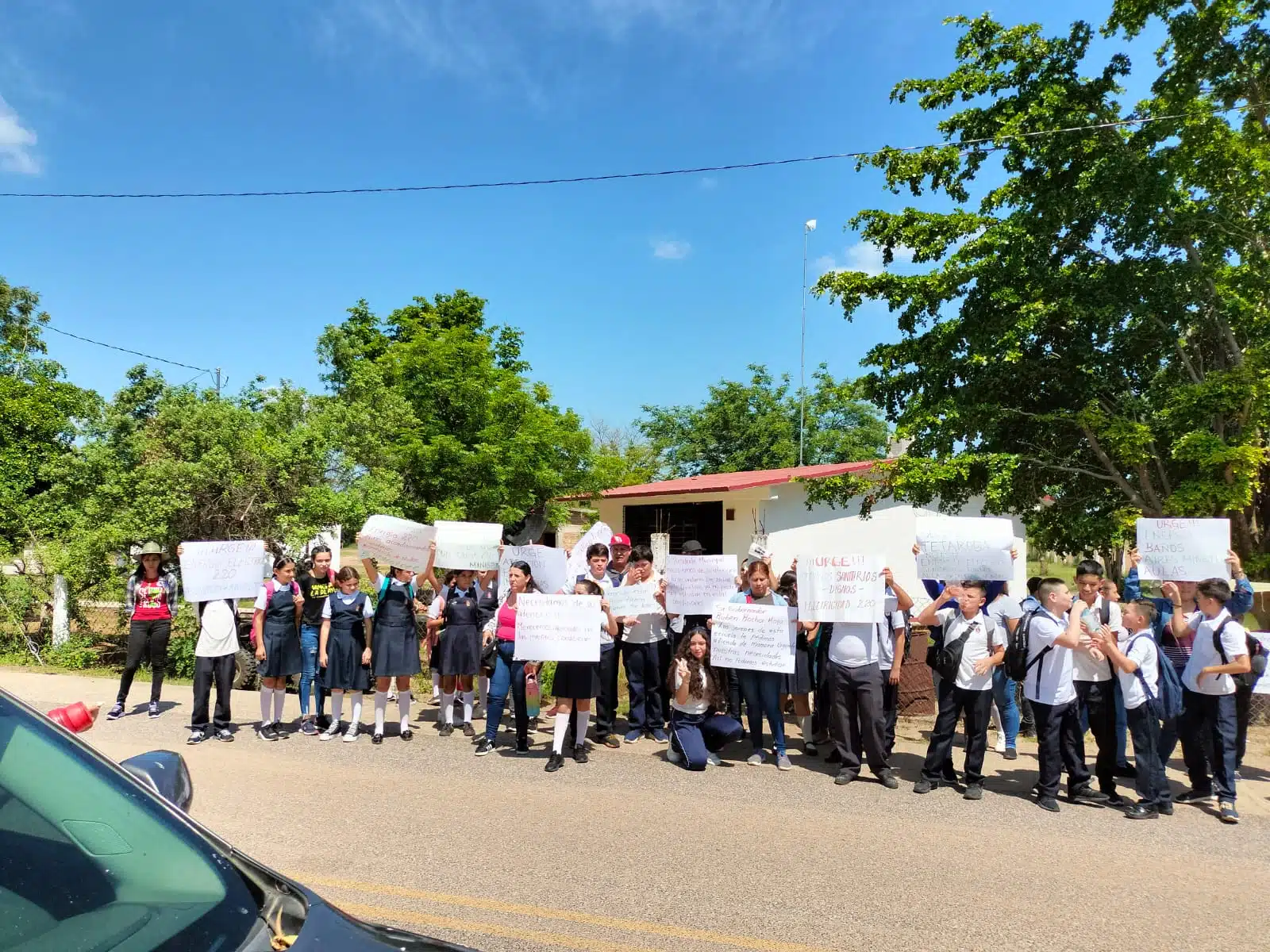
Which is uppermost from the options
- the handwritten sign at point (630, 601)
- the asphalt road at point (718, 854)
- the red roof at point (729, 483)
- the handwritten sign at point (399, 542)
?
the red roof at point (729, 483)

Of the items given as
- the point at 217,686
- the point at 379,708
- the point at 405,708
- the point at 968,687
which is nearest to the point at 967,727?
the point at 968,687

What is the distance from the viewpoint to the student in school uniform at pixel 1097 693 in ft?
22.2

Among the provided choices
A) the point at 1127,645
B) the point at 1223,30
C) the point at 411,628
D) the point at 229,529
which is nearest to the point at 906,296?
the point at 1223,30

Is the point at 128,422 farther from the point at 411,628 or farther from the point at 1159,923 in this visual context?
the point at 1159,923

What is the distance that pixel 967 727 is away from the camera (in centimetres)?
708

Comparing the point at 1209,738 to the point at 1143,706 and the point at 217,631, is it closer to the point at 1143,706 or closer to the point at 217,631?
the point at 1143,706

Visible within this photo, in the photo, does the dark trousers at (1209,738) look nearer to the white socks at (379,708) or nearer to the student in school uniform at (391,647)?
the student in school uniform at (391,647)

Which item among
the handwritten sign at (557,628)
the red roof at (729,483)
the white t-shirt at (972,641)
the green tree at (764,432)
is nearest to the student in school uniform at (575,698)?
the handwritten sign at (557,628)

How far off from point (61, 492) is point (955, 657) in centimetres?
1349

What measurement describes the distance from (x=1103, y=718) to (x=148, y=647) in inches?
376

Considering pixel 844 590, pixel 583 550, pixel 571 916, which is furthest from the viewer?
pixel 583 550

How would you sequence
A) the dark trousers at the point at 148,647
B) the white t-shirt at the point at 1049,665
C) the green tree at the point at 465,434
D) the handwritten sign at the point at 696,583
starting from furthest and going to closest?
the green tree at the point at 465,434, the dark trousers at the point at 148,647, the handwritten sign at the point at 696,583, the white t-shirt at the point at 1049,665

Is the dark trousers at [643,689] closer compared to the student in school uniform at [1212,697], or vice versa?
the student in school uniform at [1212,697]

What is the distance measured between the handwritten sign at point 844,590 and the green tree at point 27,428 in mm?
13020
